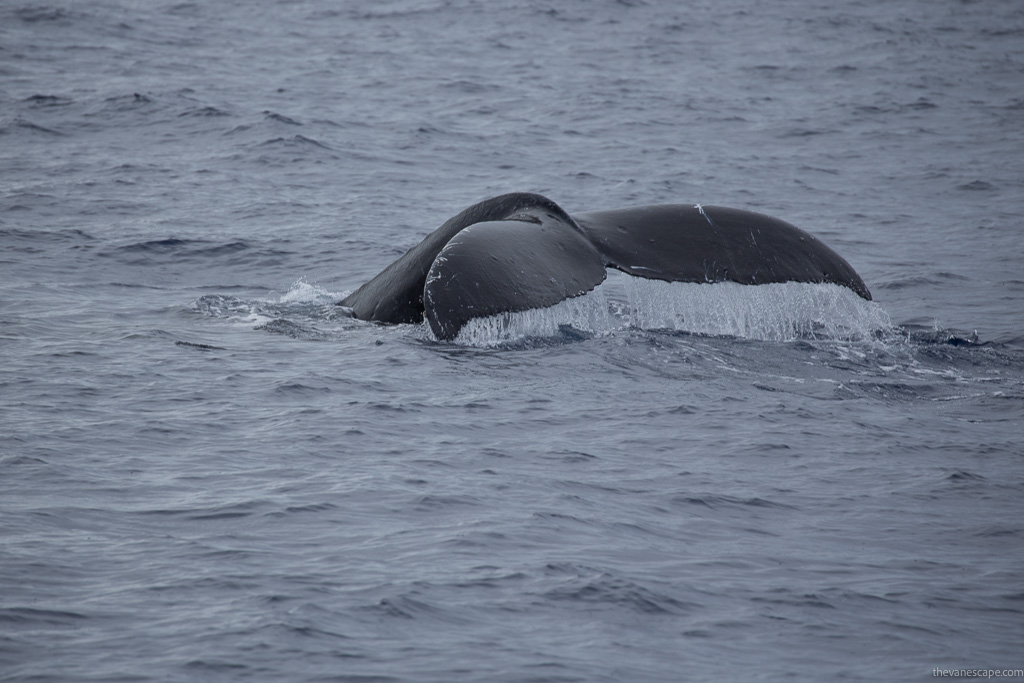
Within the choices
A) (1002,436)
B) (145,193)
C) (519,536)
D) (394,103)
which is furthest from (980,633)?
(394,103)

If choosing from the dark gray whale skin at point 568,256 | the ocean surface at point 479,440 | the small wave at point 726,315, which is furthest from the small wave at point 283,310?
the small wave at point 726,315

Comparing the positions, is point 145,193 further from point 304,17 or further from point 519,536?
point 304,17

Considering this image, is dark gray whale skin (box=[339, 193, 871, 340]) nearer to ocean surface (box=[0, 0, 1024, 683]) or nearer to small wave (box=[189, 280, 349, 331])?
ocean surface (box=[0, 0, 1024, 683])

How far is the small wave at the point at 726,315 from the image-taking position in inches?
364

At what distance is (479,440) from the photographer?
7402 millimetres

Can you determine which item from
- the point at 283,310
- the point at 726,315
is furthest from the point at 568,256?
the point at 283,310

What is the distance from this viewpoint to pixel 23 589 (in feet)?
17.5

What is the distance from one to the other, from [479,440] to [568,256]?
1.69 m

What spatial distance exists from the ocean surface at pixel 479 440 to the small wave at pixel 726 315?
0.03 m

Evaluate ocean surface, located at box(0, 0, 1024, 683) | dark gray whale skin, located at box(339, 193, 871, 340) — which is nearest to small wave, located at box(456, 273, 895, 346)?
ocean surface, located at box(0, 0, 1024, 683)

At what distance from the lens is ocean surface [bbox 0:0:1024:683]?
517 cm

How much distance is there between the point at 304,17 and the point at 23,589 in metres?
30.0

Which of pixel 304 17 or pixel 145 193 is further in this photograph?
pixel 304 17

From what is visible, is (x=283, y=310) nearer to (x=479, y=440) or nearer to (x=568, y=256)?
(x=568, y=256)
